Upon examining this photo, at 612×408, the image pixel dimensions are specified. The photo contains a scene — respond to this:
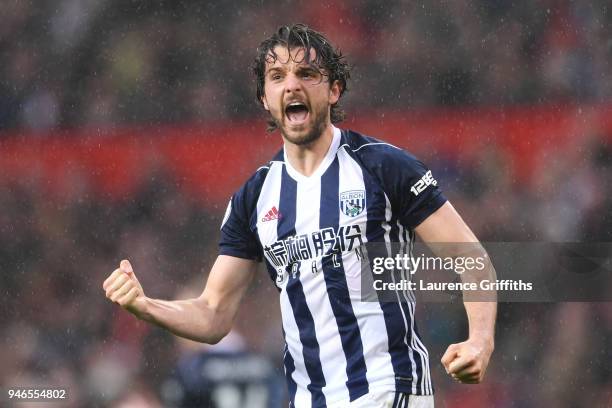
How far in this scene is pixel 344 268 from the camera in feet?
11.5

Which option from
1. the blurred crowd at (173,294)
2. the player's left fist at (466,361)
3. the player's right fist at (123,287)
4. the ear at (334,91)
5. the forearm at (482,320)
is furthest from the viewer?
the blurred crowd at (173,294)

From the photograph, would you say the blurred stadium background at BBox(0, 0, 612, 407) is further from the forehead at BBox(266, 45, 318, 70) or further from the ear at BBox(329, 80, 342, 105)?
the forehead at BBox(266, 45, 318, 70)

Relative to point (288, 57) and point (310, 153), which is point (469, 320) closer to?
point (310, 153)

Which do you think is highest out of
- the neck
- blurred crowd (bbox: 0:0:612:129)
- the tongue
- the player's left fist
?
blurred crowd (bbox: 0:0:612:129)

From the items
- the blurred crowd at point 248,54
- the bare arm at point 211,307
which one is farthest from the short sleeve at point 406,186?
the blurred crowd at point 248,54

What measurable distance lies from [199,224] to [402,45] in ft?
6.56

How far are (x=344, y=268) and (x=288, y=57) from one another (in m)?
0.76

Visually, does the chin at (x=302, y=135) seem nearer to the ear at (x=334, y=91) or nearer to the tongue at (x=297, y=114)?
the tongue at (x=297, y=114)

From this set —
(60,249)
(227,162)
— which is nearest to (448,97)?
(227,162)

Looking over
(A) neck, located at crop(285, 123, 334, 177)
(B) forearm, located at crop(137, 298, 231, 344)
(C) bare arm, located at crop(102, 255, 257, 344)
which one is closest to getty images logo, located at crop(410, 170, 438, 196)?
(A) neck, located at crop(285, 123, 334, 177)

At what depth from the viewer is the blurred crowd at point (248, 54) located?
7.87 m

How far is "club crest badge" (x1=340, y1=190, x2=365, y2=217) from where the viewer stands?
3.52m

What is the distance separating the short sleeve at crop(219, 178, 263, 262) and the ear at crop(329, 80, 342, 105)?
1.41ft

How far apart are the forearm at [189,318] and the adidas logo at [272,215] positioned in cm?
39
